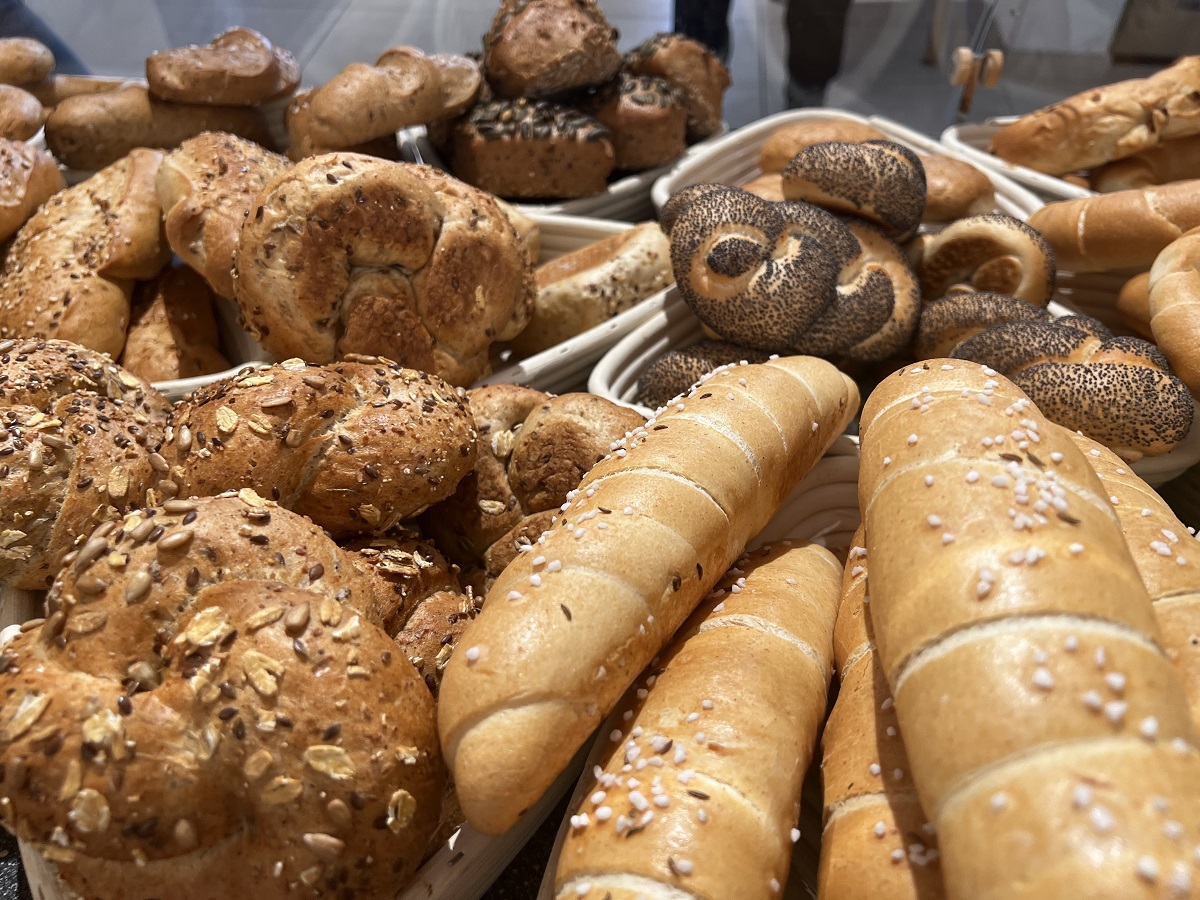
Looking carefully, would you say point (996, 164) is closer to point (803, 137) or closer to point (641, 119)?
point (803, 137)

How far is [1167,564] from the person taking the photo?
1036 mm

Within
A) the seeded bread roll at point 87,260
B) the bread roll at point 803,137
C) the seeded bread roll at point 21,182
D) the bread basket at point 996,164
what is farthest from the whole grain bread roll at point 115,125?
the bread basket at point 996,164

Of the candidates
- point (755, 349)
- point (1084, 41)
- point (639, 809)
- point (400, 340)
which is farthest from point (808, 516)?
point (1084, 41)

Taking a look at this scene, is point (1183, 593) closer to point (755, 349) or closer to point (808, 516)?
point (808, 516)

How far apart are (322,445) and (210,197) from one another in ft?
2.84

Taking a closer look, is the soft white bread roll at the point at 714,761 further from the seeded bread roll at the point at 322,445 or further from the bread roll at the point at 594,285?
the bread roll at the point at 594,285

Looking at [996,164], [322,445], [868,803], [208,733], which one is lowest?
[868,803]

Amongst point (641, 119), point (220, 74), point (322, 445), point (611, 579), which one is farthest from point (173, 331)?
point (641, 119)

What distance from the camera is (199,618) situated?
907 mm

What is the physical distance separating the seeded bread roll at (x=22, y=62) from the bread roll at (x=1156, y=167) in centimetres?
360

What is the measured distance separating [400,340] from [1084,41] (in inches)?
176

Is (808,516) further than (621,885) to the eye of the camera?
Yes

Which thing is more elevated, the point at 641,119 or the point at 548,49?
the point at 548,49

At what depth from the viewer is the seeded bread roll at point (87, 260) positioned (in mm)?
1715
